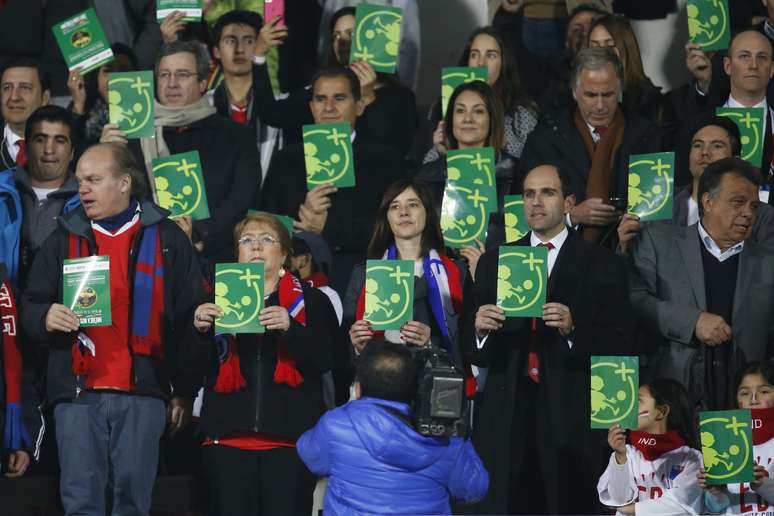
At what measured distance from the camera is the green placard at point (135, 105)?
969 cm

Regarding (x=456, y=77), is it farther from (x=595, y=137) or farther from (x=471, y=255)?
(x=471, y=255)

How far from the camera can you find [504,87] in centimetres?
1039

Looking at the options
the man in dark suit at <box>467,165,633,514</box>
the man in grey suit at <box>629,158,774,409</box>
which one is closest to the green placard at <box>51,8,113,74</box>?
the man in dark suit at <box>467,165,633,514</box>

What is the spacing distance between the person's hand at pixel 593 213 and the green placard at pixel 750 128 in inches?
32.2

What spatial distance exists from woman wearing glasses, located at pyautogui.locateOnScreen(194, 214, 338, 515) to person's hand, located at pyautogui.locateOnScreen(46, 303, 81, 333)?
0.55 m

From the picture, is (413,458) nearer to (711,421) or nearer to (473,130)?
(711,421)

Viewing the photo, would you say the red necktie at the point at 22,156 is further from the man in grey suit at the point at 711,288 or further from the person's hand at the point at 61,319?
the man in grey suit at the point at 711,288

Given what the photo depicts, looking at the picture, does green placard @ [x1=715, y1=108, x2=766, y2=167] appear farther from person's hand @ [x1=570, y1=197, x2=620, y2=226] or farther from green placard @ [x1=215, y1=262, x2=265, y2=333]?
green placard @ [x1=215, y1=262, x2=265, y2=333]

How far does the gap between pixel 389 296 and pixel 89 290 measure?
4.44ft

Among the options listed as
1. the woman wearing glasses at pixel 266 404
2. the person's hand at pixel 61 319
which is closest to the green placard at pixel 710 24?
the woman wearing glasses at pixel 266 404

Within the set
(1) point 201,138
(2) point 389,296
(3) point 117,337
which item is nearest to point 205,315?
(3) point 117,337

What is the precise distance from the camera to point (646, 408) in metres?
8.37

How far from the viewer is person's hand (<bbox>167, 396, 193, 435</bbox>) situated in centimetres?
871

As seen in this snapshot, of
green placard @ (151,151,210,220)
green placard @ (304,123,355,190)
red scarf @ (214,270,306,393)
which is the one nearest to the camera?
red scarf @ (214,270,306,393)
